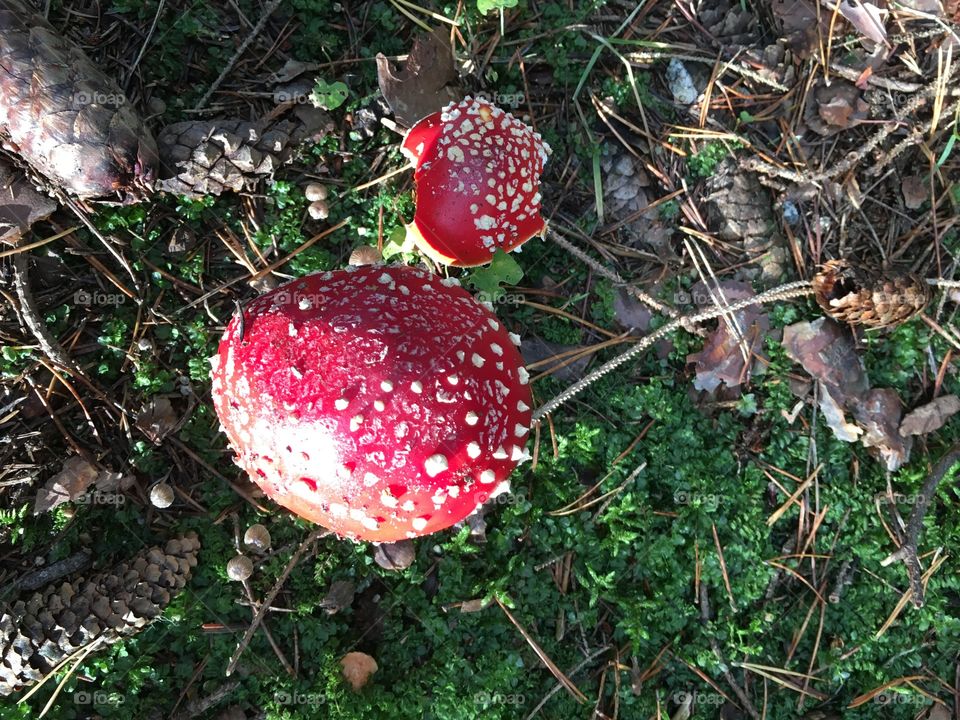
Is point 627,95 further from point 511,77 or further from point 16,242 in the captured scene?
point 16,242

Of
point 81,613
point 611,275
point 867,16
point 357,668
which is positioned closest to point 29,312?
point 81,613

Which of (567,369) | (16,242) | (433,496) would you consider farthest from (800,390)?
(16,242)

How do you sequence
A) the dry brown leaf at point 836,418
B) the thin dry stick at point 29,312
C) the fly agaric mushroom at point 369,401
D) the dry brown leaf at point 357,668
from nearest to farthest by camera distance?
1. the fly agaric mushroom at point 369,401
2. the thin dry stick at point 29,312
3. the dry brown leaf at point 357,668
4. the dry brown leaf at point 836,418

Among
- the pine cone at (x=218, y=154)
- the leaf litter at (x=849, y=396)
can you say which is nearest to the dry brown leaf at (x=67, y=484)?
the pine cone at (x=218, y=154)

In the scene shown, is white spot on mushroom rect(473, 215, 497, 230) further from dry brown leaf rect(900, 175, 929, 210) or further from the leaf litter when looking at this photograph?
dry brown leaf rect(900, 175, 929, 210)

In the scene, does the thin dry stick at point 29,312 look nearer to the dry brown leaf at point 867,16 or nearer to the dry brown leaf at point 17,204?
the dry brown leaf at point 17,204

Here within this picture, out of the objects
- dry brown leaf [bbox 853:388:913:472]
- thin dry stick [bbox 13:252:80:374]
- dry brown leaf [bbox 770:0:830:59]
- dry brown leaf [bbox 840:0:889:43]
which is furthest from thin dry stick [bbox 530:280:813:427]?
thin dry stick [bbox 13:252:80:374]
